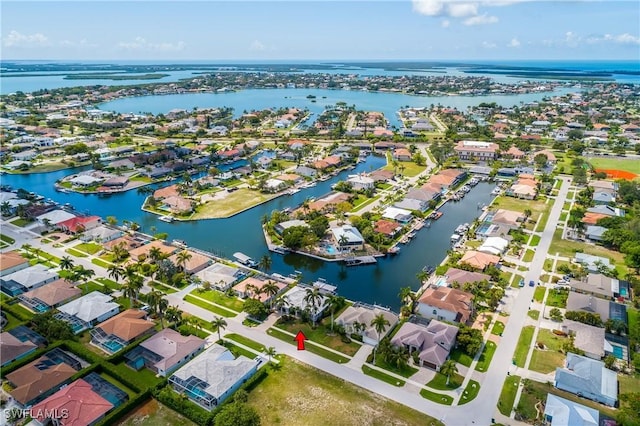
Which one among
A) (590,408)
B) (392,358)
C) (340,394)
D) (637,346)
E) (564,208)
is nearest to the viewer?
(590,408)

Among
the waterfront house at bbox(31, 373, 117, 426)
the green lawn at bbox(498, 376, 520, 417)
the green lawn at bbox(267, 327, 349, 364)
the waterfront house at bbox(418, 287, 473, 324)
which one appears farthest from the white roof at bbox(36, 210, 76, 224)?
the green lawn at bbox(498, 376, 520, 417)

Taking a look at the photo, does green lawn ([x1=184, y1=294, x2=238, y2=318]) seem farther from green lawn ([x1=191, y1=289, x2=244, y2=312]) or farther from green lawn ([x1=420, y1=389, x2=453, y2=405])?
green lawn ([x1=420, y1=389, x2=453, y2=405])

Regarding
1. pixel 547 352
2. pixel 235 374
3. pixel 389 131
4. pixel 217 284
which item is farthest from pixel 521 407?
pixel 389 131

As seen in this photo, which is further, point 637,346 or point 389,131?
point 389,131

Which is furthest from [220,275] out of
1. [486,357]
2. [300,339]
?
[486,357]

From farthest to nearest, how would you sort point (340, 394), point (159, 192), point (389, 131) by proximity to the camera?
point (389, 131) → point (159, 192) → point (340, 394)

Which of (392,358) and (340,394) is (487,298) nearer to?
(392,358)

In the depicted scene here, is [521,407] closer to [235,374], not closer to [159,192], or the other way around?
[235,374]
